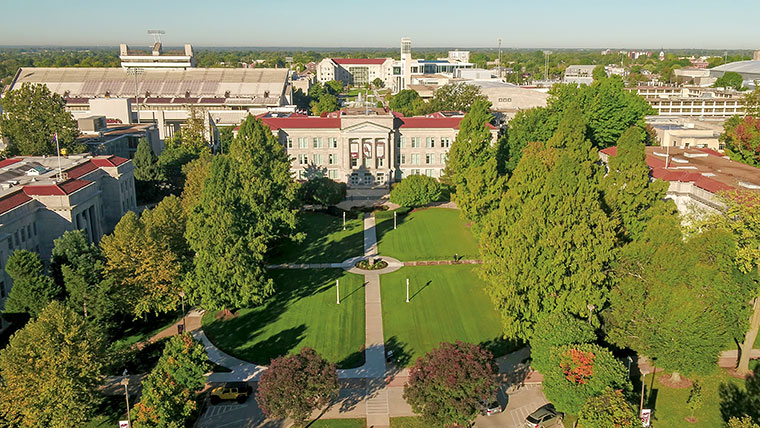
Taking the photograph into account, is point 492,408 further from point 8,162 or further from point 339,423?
point 8,162

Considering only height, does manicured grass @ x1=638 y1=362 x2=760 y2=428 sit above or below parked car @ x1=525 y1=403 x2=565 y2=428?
below

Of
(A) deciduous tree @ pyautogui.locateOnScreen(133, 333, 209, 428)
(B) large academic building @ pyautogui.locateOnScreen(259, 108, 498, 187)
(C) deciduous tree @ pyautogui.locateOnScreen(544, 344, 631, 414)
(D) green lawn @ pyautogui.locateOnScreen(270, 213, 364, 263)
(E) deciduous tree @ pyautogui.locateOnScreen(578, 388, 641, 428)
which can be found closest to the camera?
(E) deciduous tree @ pyautogui.locateOnScreen(578, 388, 641, 428)

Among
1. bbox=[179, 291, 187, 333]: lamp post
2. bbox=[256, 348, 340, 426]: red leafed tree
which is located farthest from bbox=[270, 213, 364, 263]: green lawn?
bbox=[256, 348, 340, 426]: red leafed tree

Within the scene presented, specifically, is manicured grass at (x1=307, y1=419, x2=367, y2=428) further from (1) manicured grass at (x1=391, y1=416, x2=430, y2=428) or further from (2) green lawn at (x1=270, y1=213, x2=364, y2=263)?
(2) green lawn at (x1=270, y1=213, x2=364, y2=263)

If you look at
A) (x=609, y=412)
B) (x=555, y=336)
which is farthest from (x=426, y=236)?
(x=609, y=412)

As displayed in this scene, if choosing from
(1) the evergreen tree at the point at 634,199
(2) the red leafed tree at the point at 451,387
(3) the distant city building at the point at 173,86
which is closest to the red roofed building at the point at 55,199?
(2) the red leafed tree at the point at 451,387

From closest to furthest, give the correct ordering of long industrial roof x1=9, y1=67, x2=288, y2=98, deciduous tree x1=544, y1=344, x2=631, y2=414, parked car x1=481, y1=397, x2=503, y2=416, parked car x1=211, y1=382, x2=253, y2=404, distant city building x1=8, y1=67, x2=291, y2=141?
1. deciduous tree x1=544, y1=344, x2=631, y2=414
2. parked car x1=481, y1=397, x2=503, y2=416
3. parked car x1=211, y1=382, x2=253, y2=404
4. distant city building x1=8, y1=67, x2=291, y2=141
5. long industrial roof x1=9, y1=67, x2=288, y2=98
